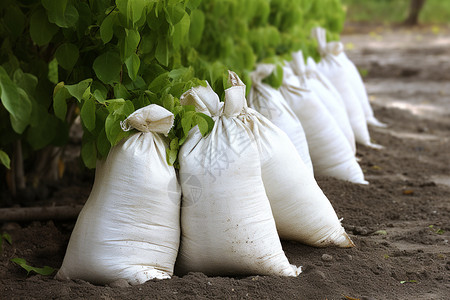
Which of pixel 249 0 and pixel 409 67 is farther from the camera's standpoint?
pixel 409 67

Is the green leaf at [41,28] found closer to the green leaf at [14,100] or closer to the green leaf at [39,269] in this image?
the green leaf at [14,100]

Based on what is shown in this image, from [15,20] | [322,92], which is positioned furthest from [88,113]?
[322,92]

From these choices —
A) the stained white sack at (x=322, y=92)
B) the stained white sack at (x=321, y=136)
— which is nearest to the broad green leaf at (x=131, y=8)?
the stained white sack at (x=321, y=136)

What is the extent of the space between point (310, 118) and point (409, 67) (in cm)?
565

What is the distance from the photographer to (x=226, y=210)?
2.33 m

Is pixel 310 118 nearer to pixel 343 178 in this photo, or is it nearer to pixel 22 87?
pixel 343 178

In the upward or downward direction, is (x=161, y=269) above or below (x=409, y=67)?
above

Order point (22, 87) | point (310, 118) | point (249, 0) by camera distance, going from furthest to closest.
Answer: point (249, 0), point (310, 118), point (22, 87)

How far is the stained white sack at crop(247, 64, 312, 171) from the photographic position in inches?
132

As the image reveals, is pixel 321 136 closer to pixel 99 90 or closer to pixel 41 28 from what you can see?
pixel 99 90

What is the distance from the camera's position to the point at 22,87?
2793 mm

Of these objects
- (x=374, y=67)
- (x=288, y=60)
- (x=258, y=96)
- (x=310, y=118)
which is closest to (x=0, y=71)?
(x=258, y=96)

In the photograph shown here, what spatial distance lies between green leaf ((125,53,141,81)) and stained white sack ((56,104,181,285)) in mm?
211

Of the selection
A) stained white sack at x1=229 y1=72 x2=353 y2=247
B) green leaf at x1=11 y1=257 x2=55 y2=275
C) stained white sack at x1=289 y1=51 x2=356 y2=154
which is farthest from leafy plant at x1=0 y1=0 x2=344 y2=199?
stained white sack at x1=289 y1=51 x2=356 y2=154
